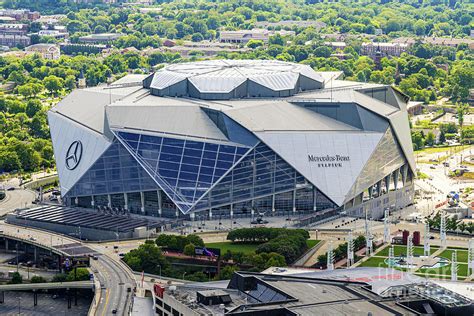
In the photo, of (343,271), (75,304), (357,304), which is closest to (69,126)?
(75,304)

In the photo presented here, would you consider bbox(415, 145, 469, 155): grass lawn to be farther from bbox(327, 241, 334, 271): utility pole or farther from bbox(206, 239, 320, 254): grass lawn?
bbox(327, 241, 334, 271): utility pole

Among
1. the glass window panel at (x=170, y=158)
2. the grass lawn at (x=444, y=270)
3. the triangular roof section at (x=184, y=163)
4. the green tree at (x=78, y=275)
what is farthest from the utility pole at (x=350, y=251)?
the glass window panel at (x=170, y=158)

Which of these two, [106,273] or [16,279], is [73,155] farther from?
[106,273]

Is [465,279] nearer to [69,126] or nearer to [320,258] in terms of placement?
[320,258]

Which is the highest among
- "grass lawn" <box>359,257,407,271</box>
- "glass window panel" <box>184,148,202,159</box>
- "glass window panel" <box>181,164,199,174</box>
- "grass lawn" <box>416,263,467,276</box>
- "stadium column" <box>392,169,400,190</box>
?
"glass window panel" <box>184,148,202,159</box>

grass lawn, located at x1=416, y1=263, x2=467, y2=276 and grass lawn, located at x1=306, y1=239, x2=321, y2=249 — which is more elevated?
grass lawn, located at x1=306, y1=239, x2=321, y2=249

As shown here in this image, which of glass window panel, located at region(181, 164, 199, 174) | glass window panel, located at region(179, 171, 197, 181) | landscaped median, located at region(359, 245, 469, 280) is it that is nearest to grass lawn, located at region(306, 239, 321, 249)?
landscaped median, located at region(359, 245, 469, 280)

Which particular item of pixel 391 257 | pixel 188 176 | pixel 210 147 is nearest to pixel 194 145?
pixel 210 147
